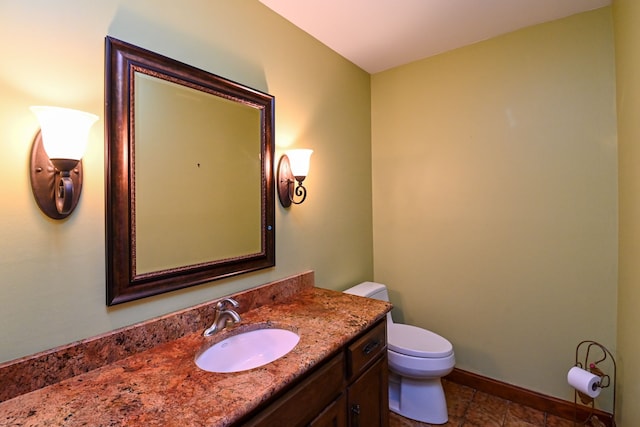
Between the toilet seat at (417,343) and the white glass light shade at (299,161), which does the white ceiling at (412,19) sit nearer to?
the white glass light shade at (299,161)

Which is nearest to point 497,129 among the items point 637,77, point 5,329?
point 637,77

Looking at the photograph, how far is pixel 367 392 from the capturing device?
4.52 feet

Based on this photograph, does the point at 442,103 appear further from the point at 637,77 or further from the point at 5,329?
the point at 5,329

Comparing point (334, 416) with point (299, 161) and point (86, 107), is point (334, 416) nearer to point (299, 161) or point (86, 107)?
point (299, 161)

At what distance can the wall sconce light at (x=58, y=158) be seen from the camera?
88 cm

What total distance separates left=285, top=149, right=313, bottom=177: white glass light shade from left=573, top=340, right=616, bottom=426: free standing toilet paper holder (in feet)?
6.28

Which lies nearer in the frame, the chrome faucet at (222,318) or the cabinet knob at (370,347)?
the chrome faucet at (222,318)

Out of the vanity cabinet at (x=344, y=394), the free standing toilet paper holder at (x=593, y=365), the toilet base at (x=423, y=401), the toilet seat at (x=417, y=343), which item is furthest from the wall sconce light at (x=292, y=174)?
the free standing toilet paper holder at (x=593, y=365)

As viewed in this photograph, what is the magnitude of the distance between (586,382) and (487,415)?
61 cm

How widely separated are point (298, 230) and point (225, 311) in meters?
0.71

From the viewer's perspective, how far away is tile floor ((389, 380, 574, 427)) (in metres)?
1.84

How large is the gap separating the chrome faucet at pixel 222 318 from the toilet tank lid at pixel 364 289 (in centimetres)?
101

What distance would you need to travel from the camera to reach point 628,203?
1.49m

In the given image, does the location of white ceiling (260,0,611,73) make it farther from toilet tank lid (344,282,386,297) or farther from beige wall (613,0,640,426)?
toilet tank lid (344,282,386,297)
